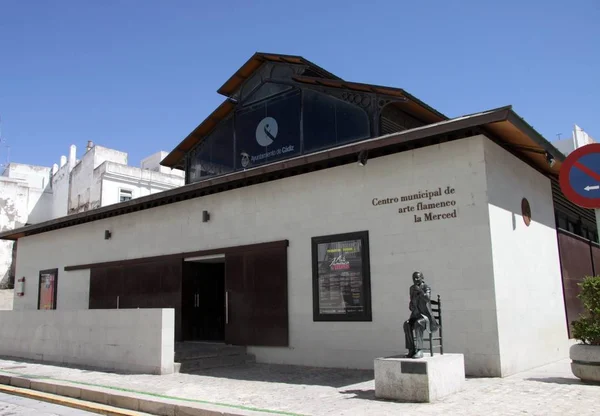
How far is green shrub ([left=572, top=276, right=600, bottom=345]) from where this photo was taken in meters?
8.59

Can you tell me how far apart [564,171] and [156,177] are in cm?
3269

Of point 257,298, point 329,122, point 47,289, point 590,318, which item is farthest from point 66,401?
point 47,289

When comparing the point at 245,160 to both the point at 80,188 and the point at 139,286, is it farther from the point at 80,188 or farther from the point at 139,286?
the point at 80,188

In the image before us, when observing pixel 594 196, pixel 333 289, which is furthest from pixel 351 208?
pixel 594 196

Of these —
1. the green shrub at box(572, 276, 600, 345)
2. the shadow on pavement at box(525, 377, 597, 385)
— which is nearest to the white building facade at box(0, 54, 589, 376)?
the shadow on pavement at box(525, 377, 597, 385)

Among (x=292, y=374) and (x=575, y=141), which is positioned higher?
(x=575, y=141)

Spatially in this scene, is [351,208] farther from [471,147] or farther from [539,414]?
[539,414]

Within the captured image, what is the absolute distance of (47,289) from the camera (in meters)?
19.8

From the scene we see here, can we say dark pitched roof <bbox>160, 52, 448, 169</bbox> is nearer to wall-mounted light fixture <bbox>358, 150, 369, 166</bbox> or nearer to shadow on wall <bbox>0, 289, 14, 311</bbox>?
wall-mounted light fixture <bbox>358, 150, 369, 166</bbox>

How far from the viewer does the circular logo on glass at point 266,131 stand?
51.8 ft

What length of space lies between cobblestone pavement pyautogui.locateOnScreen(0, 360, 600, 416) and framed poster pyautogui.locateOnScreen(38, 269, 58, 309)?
7738 millimetres

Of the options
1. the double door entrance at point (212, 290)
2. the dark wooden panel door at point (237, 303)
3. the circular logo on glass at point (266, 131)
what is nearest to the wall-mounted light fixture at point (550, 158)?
the double door entrance at point (212, 290)

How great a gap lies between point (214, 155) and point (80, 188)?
23.4m

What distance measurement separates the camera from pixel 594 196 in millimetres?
8117
